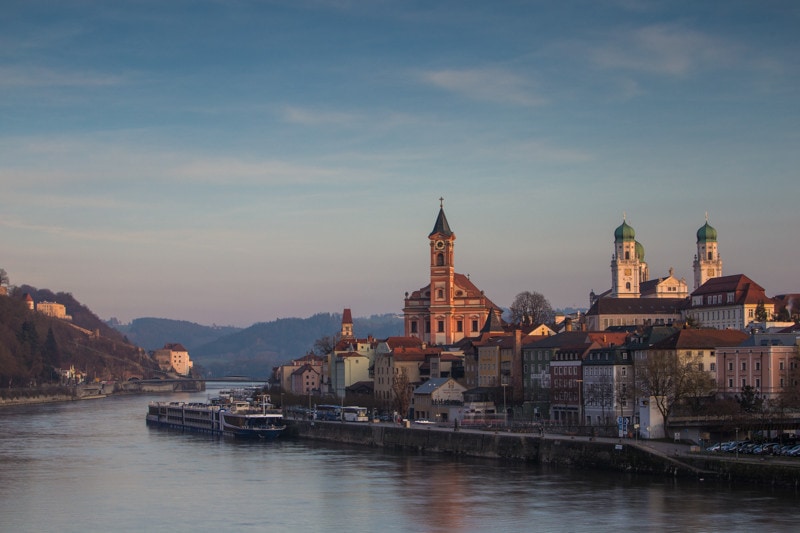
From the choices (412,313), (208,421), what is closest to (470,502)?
(208,421)

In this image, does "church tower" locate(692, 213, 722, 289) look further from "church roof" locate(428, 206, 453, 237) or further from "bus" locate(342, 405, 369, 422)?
"bus" locate(342, 405, 369, 422)

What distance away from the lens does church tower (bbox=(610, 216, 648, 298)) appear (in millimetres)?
150875

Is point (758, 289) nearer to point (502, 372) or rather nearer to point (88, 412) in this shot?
point (502, 372)

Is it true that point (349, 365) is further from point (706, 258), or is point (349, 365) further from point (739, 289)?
point (706, 258)

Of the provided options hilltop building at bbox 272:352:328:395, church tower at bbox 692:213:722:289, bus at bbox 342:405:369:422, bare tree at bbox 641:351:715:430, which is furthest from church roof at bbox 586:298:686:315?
bare tree at bbox 641:351:715:430

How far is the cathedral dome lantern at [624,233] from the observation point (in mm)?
153625

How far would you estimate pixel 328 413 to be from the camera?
96.9 m

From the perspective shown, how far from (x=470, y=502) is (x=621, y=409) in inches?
940

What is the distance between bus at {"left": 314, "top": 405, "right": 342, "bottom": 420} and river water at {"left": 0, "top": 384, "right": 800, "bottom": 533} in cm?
1739

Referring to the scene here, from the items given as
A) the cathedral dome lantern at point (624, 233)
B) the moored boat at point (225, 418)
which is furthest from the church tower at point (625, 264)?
the moored boat at point (225, 418)

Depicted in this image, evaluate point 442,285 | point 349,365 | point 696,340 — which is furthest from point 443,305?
point 696,340

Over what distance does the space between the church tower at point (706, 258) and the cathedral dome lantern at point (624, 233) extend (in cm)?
974

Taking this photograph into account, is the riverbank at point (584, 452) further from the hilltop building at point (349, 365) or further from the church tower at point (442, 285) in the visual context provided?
the church tower at point (442, 285)

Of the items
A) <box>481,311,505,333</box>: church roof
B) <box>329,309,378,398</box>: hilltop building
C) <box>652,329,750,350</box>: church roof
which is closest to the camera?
<box>652,329,750,350</box>: church roof
